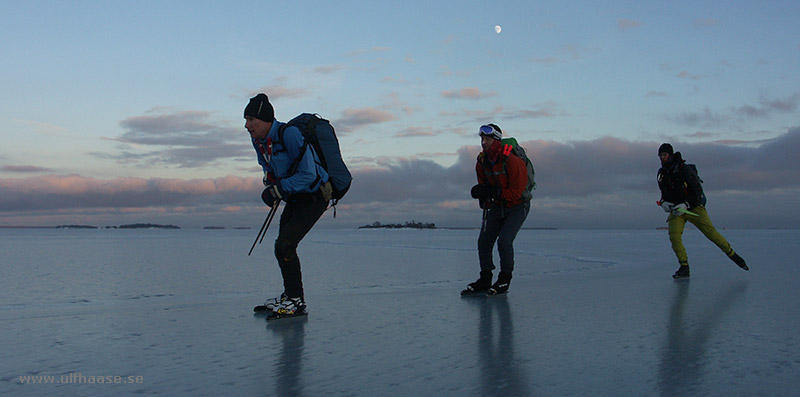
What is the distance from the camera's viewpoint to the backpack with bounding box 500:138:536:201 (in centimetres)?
634

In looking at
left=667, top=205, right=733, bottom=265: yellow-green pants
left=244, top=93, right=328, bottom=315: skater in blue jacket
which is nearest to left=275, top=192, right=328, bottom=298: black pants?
left=244, top=93, right=328, bottom=315: skater in blue jacket

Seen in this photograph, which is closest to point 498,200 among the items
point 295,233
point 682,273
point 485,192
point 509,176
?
point 485,192

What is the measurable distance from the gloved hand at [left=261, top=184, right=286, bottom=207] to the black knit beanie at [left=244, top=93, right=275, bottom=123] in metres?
0.54

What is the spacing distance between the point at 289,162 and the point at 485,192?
2.49 m

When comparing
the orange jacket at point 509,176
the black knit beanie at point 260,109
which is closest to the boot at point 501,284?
the orange jacket at point 509,176

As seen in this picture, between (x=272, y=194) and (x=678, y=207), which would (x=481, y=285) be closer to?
(x=272, y=194)

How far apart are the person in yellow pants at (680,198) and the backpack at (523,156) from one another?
2912mm

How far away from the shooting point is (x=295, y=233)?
487 cm

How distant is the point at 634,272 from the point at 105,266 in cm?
872

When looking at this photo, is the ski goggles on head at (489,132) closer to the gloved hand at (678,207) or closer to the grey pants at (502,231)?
the grey pants at (502,231)

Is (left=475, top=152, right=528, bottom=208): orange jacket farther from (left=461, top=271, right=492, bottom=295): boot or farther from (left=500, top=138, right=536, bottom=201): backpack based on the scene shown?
(left=461, top=271, right=492, bottom=295): boot

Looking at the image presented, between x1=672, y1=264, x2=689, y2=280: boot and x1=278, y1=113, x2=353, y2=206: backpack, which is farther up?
x1=278, y1=113, x2=353, y2=206: backpack

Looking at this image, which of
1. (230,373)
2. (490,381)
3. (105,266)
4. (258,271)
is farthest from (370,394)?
(105,266)

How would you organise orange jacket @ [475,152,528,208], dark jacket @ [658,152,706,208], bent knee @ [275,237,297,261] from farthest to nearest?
dark jacket @ [658,152,706,208] < orange jacket @ [475,152,528,208] < bent knee @ [275,237,297,261]
